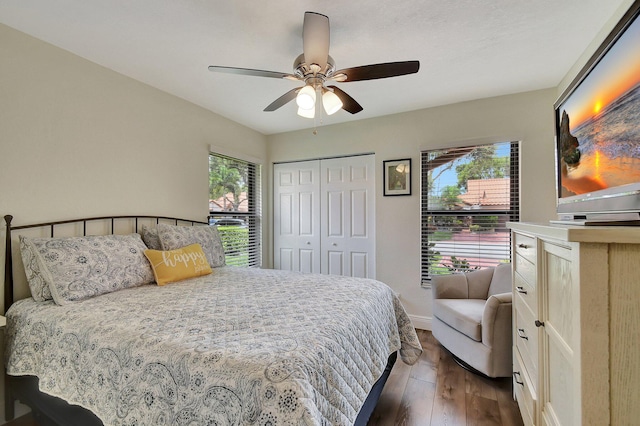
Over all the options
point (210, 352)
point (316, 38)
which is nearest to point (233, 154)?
point (316, 38)

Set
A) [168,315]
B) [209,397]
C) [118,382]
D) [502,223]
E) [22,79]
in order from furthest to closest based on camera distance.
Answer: [502,223] < [22,79] < [168,315] < [118,382] < [209,397]

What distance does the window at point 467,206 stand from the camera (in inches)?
111

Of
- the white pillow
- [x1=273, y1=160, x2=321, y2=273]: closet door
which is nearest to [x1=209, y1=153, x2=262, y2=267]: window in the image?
[x1=273, y1=160, x2=321, y2=273]: closet door

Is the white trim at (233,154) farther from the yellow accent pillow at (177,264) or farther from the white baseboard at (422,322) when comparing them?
the white baseboard at (422,322)

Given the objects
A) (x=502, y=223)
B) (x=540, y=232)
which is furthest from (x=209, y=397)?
(x=502, y=223)

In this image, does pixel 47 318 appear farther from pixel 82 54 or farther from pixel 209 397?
pixel 82 54

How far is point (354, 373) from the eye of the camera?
48.8 inches

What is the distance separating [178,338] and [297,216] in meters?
2.87

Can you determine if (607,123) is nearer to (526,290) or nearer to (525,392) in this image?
(526,290)

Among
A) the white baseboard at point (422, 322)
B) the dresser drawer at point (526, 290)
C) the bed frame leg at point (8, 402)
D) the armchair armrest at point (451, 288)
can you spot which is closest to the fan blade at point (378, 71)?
the dresser drawer at point (526, 290)

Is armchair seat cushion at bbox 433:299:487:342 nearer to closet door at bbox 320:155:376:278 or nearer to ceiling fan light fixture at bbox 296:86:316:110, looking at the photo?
closet door at bbox 320:155:376:278

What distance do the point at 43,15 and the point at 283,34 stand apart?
1413 millimetres

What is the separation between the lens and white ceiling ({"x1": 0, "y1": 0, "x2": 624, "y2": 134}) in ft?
5.20

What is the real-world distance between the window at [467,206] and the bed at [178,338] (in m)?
1.31
